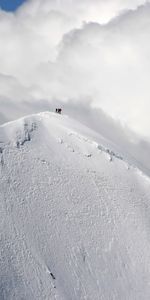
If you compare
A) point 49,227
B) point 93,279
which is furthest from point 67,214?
point 93,279

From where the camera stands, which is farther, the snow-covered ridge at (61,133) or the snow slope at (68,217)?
the snow-covered ridge at (61,133)

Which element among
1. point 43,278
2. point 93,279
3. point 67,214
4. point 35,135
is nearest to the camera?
point 43,278

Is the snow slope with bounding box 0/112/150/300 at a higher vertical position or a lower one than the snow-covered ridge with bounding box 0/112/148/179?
lower

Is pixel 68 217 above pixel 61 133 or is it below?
below

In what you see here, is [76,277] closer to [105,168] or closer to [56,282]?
[56,282]

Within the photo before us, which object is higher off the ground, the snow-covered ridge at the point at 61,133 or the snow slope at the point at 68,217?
the snow-covered ridge at the point at 61,133

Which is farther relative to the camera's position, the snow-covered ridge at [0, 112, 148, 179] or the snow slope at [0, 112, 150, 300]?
the snow-covered ridge at [0, 112, 148, 179]

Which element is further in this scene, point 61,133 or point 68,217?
point 61,133

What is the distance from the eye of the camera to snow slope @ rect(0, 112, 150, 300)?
208ft

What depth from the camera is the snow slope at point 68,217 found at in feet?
208

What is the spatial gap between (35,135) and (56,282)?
2108 centimetres

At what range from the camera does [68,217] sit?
7181 cm

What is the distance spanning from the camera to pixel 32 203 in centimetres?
6950

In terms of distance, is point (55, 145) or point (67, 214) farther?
point (55, 145)
